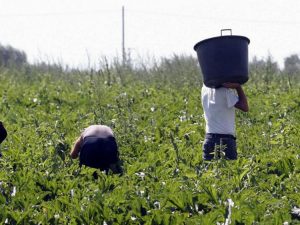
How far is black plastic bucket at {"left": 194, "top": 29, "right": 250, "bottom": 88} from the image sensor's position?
6.67 meters

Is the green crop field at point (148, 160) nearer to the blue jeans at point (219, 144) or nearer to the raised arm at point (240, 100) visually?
the blue jeans at point (219, 144)

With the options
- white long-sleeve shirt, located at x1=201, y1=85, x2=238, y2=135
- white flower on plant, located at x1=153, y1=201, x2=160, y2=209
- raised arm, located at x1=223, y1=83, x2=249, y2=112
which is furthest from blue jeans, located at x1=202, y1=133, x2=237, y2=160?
white flower on plant, located at x1=153, y1=201, x2=160, y2=209

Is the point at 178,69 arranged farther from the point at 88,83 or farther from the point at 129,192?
the point at 129,192

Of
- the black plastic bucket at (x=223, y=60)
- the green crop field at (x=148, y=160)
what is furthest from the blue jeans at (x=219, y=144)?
the black plastic bucket at (x=223, y=60)

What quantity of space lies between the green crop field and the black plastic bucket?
802mm

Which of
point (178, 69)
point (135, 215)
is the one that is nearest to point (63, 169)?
point (135, 215)

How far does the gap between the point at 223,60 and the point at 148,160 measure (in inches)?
51.6

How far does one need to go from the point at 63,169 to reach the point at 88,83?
6.94 metres

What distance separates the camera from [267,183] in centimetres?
572

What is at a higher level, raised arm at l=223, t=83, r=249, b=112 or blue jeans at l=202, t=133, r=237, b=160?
raised arm at l=223, t=83, r=249, b=112

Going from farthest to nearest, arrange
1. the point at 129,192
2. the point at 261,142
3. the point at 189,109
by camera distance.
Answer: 1. the point at 189,109
2. the point at 261,142
3. the point at 129,192

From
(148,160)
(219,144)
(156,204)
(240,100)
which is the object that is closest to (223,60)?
(240,100)

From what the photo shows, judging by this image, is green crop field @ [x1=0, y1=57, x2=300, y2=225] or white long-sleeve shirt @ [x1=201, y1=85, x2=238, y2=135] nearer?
green crop field @ [x1=0, y1=57, x2=300, y2=225]

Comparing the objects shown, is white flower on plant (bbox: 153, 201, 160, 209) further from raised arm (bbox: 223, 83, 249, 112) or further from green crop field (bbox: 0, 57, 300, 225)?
raised arm (bbox: 223, 83, 249, 112)
